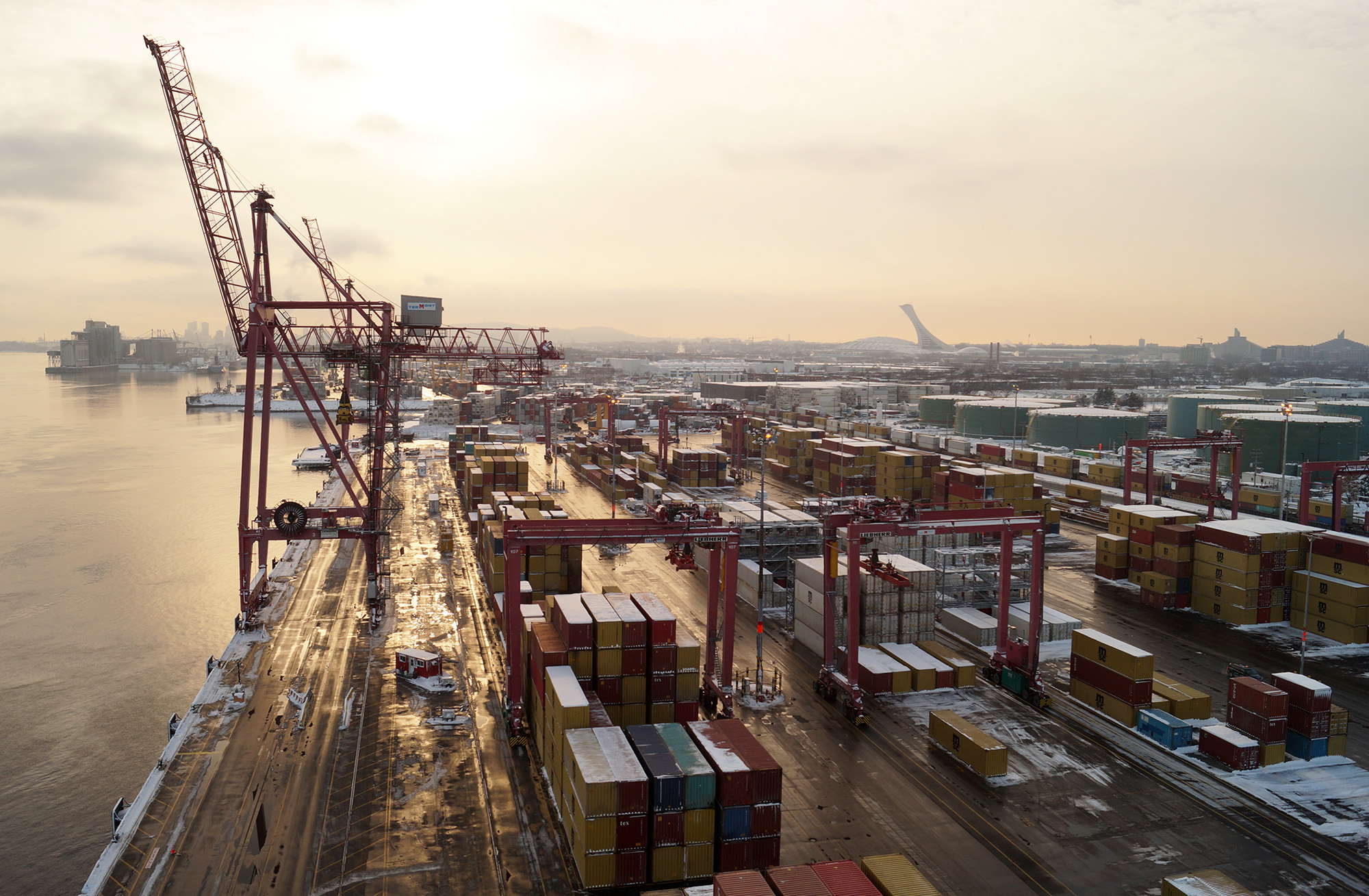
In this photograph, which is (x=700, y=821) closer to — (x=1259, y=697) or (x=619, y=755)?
(x=619, y=755)

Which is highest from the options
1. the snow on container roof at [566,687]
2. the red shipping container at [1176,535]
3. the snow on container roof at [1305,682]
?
the red shipping container at [1176,535]

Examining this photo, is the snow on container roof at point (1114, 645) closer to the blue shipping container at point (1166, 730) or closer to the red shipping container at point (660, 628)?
the blue shipping container at point (1166, 730)

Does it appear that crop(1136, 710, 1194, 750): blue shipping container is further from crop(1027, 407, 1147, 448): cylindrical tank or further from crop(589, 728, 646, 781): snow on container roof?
crop(1027, 407, 1147, 448): cylindrical tank

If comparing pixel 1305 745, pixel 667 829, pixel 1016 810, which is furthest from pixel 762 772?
pixel 1305 745

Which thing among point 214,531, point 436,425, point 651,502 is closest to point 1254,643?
point 651,502

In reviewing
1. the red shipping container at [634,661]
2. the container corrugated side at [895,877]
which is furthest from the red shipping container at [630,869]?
the red shipping container at [634,661]
